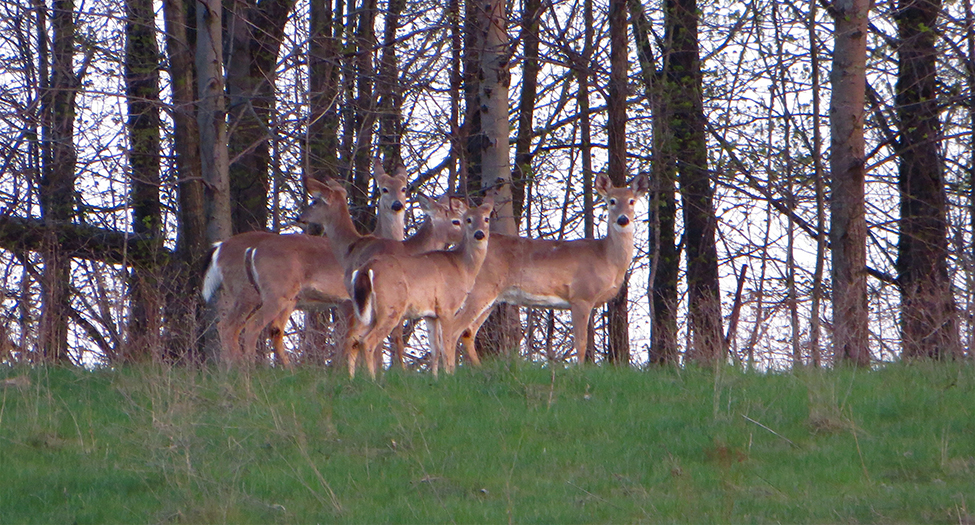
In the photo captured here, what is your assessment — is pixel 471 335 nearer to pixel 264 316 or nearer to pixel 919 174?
pixel 264 316

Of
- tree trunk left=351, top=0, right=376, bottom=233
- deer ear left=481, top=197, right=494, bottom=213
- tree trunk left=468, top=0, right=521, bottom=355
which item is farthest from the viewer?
tree trunk left=351, top=0, right=376, bottom=233

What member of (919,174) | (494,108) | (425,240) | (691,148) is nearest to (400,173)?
(494,108)

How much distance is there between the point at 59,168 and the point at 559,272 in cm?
658

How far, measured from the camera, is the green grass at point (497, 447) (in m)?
5.39

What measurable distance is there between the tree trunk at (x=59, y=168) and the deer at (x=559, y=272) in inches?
155

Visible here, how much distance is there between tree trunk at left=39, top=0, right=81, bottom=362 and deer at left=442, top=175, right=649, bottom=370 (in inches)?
155

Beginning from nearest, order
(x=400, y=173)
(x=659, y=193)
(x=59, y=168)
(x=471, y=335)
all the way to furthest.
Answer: (x=471, y=335) → (x=400, y=173) → (x=59, y=168) → (x=659, y=193)

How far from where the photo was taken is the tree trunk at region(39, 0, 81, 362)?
12.0m

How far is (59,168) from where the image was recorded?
554 inches

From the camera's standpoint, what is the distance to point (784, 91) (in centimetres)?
1511

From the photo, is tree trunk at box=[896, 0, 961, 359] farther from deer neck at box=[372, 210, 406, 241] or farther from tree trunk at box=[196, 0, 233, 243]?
tree trunk at box=[196, 0, 233, 243]

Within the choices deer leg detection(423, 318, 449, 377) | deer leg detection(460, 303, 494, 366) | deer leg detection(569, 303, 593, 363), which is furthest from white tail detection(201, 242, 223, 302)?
deer leg detection(569, 303, 593, 363)

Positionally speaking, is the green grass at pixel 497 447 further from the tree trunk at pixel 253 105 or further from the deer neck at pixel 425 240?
the tree trunk at pixel 253 105

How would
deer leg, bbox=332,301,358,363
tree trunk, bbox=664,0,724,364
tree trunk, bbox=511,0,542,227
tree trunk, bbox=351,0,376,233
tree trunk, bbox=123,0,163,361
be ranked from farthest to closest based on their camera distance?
tree trunk, bbox=511,0,542,227, tree trunk, bbox=351,0,376,233, tree trunk, bbox=664,0,724,364, tree trunk, bbox=123,0,163,361, deer leg, bbox=332,301,358,363
